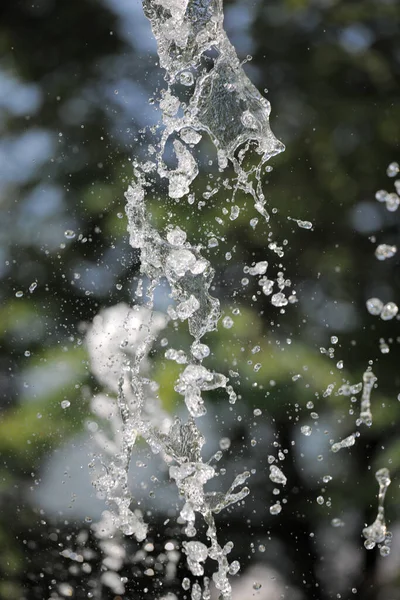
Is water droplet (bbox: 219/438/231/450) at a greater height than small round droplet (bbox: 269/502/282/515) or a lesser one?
greater

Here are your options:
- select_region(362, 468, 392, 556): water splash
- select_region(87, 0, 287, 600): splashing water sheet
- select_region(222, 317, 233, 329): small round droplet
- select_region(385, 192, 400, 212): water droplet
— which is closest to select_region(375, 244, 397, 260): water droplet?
select_region(385, 192, 400, 212): water droplet

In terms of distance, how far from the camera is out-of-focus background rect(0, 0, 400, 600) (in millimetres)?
2266

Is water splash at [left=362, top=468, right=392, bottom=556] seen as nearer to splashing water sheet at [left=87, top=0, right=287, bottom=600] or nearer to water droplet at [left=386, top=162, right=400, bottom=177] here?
splashing water sheet at [left=87, top=0, right=287, bottom=600]

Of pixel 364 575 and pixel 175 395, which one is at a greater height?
pixel 175 395

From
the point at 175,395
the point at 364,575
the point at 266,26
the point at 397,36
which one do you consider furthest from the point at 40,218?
the point at 364,575

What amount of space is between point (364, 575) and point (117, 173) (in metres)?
1.50

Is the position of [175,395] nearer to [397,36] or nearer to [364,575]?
[364,575]

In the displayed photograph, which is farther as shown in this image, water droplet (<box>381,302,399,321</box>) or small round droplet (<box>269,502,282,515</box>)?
small round droplet (<box>269,502,282,515</box>)

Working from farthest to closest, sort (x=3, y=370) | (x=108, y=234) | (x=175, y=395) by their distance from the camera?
(x=3, y=370), (x=108, y=234), (x=175, y=395)

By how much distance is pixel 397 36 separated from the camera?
2635 mm

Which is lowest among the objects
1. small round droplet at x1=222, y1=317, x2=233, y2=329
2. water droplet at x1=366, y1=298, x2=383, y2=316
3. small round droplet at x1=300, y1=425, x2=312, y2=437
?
small round droplet at x1=300, y1=425, x2=312, y2=437

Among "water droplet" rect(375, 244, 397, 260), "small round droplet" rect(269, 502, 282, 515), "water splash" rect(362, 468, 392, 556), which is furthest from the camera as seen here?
"small round droplet" rect(269, 502, 282, 515)

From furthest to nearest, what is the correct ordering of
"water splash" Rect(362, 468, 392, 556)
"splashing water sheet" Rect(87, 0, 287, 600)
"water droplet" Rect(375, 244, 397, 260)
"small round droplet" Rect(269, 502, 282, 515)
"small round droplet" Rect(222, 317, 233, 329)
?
"small round droplet" Rect(269, 502, 282, 515) → "small round droplet" Rect(222, 317, 233, 329) → "water splash" Rect(362, 468, 392, 556) → "water droplet" Rect(375, 244, 397, 260) → "splashing water sheet" Rect(87, 0, 287, 600)

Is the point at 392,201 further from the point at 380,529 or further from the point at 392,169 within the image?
the point at 380,529
